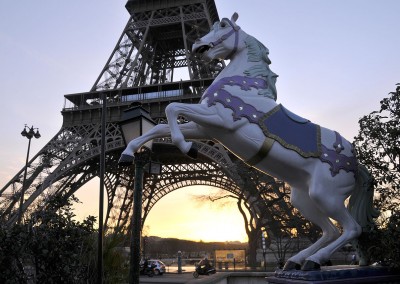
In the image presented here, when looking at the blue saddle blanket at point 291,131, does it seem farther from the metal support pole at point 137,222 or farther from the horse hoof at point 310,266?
the metal support pole at point 137,222

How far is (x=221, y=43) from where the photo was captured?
5.42m

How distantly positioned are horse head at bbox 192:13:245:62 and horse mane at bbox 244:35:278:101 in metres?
0.14

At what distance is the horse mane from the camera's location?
5.32 metres

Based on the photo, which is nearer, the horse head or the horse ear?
the horse head

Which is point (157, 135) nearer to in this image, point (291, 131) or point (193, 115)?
point (193, 115)

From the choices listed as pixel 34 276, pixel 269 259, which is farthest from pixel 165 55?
pixel 34 276

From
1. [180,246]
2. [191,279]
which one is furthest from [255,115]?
[180,246]

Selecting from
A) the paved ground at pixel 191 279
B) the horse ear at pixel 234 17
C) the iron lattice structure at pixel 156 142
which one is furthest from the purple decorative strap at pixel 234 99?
the iron lattice structure at pixel 156 142

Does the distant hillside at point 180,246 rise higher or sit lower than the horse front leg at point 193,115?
lower

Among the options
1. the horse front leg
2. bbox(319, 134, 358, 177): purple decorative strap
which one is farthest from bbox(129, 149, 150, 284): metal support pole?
bbox(319, 134, 358, 177): purple decorative strap

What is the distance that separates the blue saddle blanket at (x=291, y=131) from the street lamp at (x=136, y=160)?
151cm

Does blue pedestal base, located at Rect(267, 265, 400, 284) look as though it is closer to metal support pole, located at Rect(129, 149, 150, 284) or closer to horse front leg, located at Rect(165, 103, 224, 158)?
metal support pole, located at Rect(129, 149, 150, 284)

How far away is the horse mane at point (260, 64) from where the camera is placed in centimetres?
532

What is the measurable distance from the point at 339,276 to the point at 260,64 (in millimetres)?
2752
